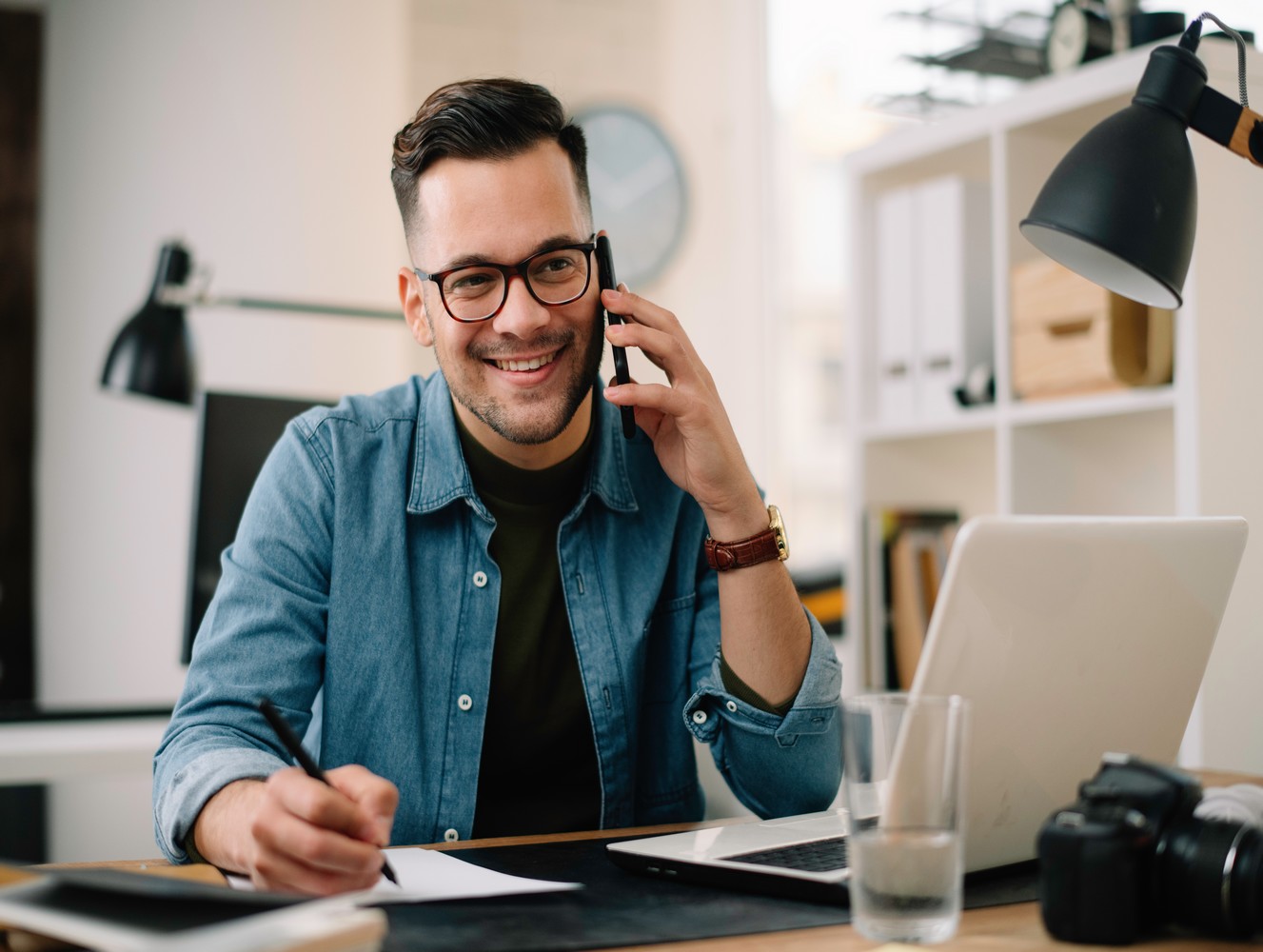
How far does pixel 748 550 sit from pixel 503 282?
39cm

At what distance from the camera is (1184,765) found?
1.68 meters

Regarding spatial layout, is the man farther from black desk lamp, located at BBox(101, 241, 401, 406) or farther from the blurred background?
the blurred background

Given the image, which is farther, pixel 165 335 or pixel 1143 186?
pixel 165 335

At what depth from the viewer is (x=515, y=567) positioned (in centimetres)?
139

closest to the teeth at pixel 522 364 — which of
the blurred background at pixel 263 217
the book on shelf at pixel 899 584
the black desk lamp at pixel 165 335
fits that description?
the black desk lamp at pixel 165 335

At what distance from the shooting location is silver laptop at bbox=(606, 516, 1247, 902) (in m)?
0.78

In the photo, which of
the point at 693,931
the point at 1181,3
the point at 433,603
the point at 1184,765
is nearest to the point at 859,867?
the point at 693,931

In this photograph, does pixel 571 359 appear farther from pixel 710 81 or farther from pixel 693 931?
pixel 710 81

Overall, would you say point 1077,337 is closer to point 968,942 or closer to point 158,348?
point 968,942

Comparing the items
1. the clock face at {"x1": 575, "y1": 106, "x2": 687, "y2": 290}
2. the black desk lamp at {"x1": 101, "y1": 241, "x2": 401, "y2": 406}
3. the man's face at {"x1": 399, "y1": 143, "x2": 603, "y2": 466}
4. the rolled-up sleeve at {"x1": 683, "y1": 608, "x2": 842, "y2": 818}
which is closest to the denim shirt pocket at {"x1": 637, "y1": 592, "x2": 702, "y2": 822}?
the rolled-up sleeve at {"x1": 683, "y1": 608, "x2": 842, "y2": 818}

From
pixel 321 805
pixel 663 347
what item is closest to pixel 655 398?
pixel 663 347

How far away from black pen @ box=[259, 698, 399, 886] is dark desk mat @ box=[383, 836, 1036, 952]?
0.24 ft

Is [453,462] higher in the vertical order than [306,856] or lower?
higher

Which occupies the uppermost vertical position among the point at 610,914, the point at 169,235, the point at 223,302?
the point at 169,235
